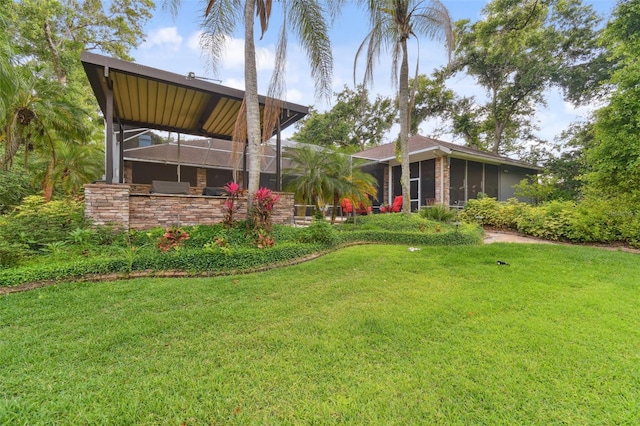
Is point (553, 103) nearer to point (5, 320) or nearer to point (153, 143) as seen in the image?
point (153, 143)

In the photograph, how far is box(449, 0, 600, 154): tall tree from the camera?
12859 millimetres

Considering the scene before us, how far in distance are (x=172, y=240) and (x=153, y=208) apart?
162 cm

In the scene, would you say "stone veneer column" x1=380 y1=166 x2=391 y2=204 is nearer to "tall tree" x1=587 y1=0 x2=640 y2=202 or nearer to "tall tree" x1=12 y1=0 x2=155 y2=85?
"tall tree" x1=587 y1=0 x2=640 y2=202

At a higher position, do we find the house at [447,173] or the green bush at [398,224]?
the house at [447,173]

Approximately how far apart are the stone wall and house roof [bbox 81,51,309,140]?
223cm

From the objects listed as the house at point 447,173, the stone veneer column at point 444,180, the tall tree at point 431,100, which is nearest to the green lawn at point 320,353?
the stone veneer column at point 444,180

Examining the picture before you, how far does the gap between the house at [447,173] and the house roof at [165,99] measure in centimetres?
730

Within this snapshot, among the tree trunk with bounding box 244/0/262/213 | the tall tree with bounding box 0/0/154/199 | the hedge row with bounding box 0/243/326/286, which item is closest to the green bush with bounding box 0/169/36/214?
the tall tree with bounding box 0/0/154/199

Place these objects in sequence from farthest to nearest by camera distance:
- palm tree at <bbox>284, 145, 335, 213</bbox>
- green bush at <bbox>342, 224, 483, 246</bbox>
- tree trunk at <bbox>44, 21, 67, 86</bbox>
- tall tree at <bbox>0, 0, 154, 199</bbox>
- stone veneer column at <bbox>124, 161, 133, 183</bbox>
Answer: tree trunk at <bbox>44, 21, 67, 86</bbox>
stone veneer column at <bbox>124, 161, 133, 183</bbox>
palm tree at <bbox>284, 145, 335, 213</bbox>
tall tree at <bbox>0, 0, 154, 199</bbox>
green bush at <bbox>342, 224, 483, 246</bbox>

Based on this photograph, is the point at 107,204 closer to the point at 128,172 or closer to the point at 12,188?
the point at 128,172

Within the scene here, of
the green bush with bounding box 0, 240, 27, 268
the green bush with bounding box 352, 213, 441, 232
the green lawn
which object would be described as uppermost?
the green bush with bounding box 352, 213, 441, 232

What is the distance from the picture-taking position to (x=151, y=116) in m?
8.05

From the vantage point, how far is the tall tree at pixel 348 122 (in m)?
21.1

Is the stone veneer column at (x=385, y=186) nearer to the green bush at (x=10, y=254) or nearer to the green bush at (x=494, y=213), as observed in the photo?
the green bush at (x=494, y=213)
